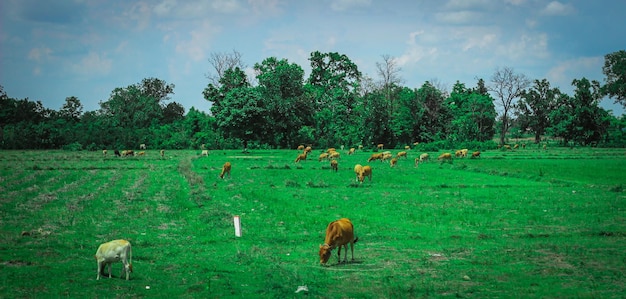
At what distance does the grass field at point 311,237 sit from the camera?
42.7ft

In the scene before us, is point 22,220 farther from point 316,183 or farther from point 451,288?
point 316,183

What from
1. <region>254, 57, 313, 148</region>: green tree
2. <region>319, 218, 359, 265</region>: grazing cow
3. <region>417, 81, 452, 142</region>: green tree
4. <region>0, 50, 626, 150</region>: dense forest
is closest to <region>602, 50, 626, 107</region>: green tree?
<region>0, 50, 626, 150</region>: dense forest

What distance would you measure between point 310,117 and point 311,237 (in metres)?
67.0

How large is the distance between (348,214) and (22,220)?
498 inches

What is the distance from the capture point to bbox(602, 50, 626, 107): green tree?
106 meters

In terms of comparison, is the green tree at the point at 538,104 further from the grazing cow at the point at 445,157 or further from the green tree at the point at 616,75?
the grazing cow at the point at 445,157

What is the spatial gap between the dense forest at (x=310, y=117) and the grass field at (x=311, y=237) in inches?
1724

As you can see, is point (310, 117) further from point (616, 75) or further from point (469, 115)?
point (616, 75)

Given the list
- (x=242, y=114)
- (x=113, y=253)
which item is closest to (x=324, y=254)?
(x=113, y=253)

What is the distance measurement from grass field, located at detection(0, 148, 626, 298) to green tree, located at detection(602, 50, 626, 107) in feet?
260

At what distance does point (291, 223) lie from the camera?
21.9 meters

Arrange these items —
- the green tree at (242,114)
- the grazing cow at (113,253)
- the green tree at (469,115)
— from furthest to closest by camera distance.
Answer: the green tree at (469,115)
the green tree at (242,114)
the grazing cow at (113,253)

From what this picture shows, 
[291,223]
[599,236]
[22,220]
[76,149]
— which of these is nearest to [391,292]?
[291,223]

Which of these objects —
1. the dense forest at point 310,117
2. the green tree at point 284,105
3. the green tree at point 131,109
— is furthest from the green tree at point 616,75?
the green tree at point 131,109
